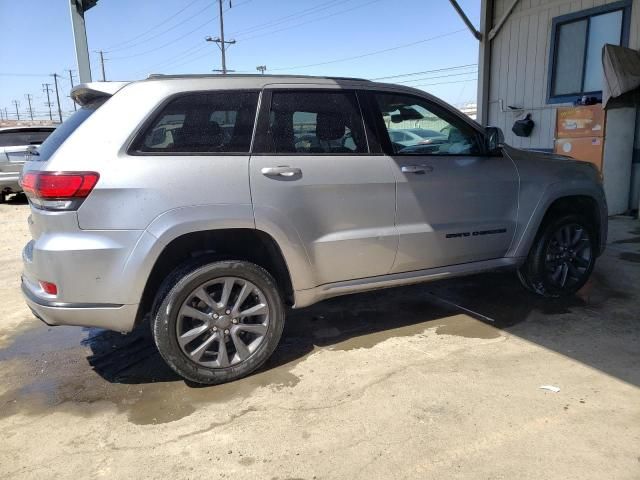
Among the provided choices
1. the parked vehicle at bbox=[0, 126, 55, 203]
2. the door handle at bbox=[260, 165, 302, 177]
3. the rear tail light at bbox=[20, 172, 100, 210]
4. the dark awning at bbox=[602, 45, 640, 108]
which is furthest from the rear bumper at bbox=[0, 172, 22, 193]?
the dark awning at bbox=[602, 45, 640, 108]

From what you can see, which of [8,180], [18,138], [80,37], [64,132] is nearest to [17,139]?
[18,138]

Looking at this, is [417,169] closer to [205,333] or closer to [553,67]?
[205,333]

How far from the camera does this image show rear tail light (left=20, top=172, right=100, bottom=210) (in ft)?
9.36

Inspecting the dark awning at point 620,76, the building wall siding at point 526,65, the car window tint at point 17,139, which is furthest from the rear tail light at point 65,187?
the car window tint at point 17,139

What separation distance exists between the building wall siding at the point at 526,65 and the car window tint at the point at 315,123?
7.62m

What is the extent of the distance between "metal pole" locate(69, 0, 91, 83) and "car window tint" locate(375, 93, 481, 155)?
5169mm

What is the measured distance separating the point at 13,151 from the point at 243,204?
407 inches

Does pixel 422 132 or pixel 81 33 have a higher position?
pixel 81 33

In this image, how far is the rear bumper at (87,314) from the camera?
118 inches

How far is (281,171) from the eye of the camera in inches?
→ 129

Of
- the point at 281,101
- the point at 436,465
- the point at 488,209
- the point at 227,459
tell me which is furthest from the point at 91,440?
the point at 488,209

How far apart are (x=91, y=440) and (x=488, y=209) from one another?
3.23 meters

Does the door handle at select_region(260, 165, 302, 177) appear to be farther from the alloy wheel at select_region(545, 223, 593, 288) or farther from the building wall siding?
the building wall siding

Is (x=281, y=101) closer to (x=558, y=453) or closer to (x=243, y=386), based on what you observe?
(x=243, y=386)
